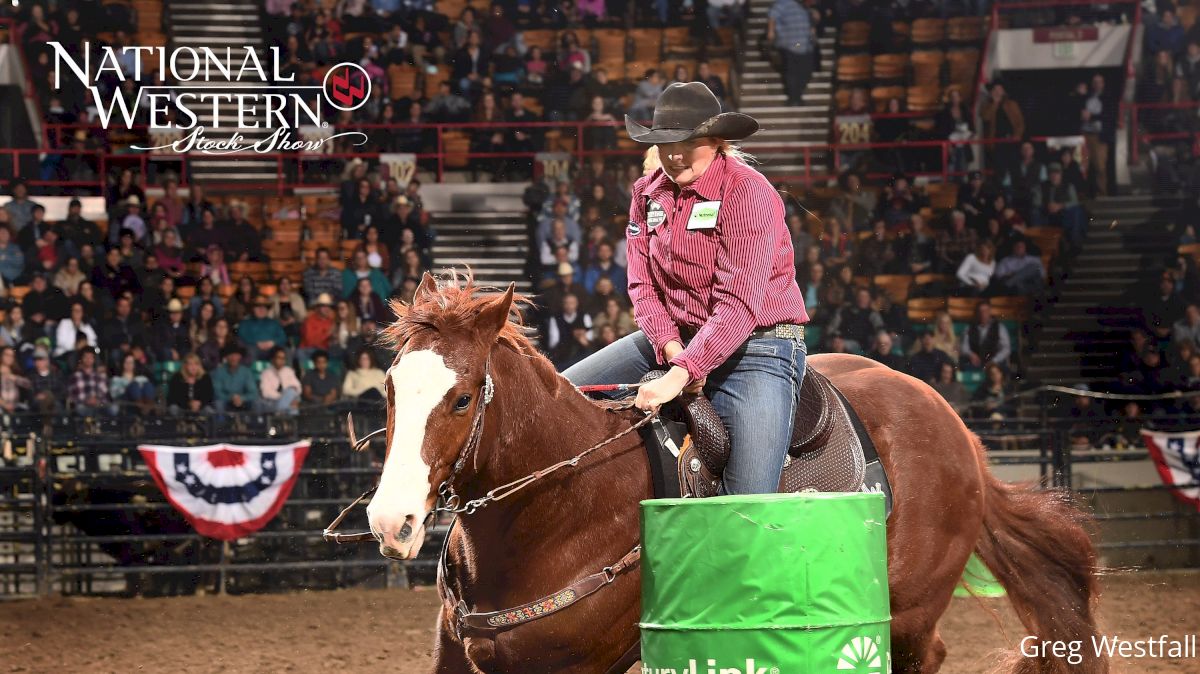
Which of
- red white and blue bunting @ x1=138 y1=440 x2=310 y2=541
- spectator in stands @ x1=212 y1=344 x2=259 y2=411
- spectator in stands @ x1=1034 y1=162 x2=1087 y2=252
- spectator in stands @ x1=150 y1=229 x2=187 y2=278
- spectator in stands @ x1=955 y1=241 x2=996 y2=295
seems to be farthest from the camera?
spectator in stands @ x1=1034 y1=162 x2=1087 y2=252

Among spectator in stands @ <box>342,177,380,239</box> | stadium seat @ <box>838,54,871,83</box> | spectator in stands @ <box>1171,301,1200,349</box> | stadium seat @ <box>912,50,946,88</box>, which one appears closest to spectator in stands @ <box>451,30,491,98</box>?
spectator in stands @ <box>342,177,380,239</box>

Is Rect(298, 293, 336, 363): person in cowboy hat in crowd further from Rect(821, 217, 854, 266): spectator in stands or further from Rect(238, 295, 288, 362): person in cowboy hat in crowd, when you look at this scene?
Rect(821, 217, 854, 266): spectator in stands

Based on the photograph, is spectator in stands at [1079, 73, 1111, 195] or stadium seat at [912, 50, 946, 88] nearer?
spectator in stands at [1079, 73, 1111, 195]

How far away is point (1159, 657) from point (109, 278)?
922 centimetres

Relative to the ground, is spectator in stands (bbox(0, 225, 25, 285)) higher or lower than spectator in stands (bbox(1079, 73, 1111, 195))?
lower

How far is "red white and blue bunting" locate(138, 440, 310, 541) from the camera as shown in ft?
29.9

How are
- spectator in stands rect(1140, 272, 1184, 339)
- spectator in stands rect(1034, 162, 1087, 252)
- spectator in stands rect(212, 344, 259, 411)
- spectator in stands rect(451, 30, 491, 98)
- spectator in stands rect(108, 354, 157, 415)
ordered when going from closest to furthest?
spectator in stands rect(212, 344, 259, 411) → spectator in stands rect(108, 354, 157, 415) → spectator in stands rect(1140, 272, 1184, 339) → spectator in stands rect(1034, 162, 1087, 252) → spectator in stands rect(451, 30, 491, 98)

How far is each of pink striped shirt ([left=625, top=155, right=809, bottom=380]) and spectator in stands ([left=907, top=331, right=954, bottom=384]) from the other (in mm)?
7800

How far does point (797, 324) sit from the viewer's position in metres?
4.02

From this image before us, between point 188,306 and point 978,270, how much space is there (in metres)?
7.35

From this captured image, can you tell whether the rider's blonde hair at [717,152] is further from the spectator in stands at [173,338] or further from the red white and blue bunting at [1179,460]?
the spectator in stands at [173,338]

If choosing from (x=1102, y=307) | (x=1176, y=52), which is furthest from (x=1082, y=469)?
(x=1176, y=52)

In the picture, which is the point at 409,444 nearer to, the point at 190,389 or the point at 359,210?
the point at 190,389

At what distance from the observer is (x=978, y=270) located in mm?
13164
